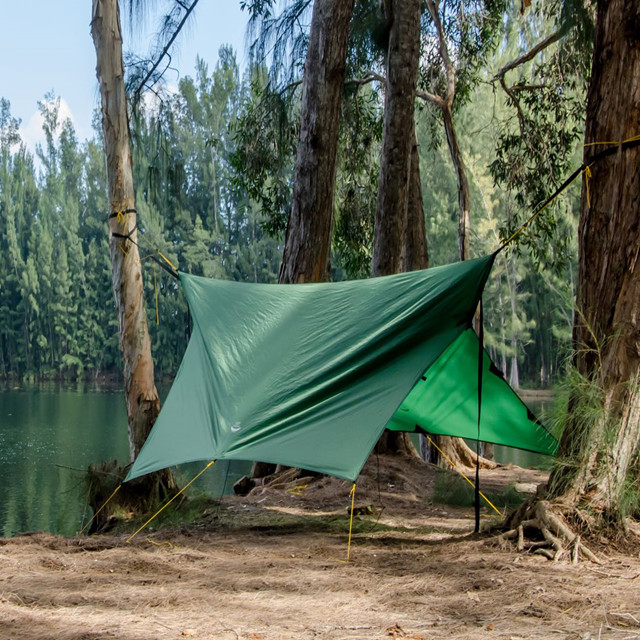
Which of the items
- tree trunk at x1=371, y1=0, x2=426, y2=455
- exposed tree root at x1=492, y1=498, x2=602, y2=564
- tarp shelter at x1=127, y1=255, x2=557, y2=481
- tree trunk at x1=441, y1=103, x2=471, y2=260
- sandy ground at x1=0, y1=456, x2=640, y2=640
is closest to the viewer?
sandy ground at x1=0, y1=456, x2=640, y2=640

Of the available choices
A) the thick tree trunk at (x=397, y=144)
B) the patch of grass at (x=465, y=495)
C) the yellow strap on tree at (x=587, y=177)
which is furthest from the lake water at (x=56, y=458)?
the thick tree trunk at (x=397, y=144)

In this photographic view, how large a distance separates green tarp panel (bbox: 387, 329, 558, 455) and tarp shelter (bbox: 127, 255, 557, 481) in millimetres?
21

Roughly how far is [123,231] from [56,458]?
8.27 meters

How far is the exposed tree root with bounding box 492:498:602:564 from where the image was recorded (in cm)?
276

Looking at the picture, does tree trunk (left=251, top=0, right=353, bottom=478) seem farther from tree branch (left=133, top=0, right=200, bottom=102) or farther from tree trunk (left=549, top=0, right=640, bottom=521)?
tree trunk (left=549, top=0, right=640, bottom=521)

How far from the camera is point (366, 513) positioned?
4.05 meters

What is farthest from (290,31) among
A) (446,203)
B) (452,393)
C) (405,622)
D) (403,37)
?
(446,203)

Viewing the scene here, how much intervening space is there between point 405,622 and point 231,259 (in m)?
29.0

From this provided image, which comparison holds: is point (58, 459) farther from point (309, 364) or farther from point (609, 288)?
point (609, 288)

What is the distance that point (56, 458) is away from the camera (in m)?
11.8

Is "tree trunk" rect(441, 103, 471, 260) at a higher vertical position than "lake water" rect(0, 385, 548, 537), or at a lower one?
higher

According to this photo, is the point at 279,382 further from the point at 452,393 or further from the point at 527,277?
the point at 527,277

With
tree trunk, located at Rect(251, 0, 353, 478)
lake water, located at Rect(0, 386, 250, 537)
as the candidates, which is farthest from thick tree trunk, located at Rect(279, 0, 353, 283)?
lake water, located at Rect(0, 386, 250, 537)

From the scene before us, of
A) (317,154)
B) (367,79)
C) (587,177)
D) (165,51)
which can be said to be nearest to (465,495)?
(587,177)
